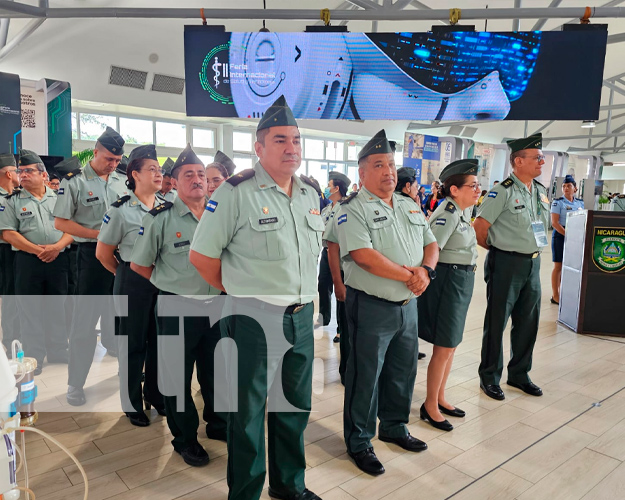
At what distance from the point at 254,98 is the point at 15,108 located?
5.38 m

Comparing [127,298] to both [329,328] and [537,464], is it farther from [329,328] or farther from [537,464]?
[329,328]

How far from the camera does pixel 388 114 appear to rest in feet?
12.1

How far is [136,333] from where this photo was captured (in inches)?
107

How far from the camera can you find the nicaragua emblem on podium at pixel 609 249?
15.5 feet

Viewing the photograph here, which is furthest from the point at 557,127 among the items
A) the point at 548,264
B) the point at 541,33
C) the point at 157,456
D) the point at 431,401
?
the point at 157,456

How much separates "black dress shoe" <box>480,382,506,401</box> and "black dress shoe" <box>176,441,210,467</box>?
2.02 metres

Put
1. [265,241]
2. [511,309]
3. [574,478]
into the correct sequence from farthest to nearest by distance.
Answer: [511,309] → [574,478] → [265,241]

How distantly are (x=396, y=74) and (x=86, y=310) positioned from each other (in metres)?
2.80

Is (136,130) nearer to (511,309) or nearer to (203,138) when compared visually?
(203,138)

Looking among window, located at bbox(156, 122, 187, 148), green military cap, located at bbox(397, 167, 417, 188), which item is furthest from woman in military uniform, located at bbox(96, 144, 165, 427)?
window, located at bbox(156, 122, 187, 148)

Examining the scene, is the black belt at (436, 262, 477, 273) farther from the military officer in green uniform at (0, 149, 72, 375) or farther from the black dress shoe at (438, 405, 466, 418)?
the military officer in green uniform at (0, 149, 72, 375)

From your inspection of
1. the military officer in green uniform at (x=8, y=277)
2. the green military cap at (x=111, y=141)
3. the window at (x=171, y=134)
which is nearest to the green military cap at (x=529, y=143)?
the green military cap at (x=111, y=141)

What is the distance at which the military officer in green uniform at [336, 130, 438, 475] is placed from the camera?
7.62 feet

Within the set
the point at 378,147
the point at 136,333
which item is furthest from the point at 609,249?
the point at 136,333
